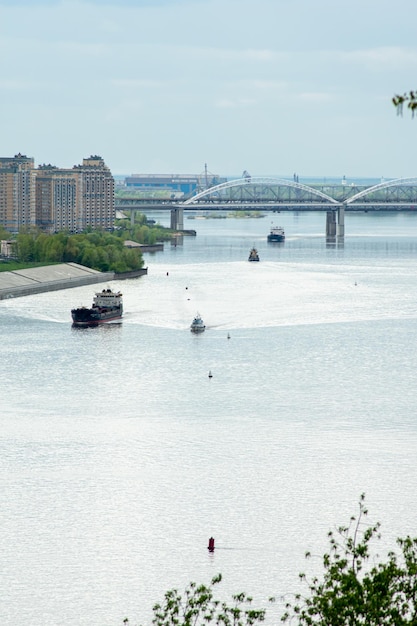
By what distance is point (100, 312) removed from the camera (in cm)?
5247

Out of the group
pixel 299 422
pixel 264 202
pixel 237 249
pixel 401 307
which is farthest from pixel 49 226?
pixel 299 422

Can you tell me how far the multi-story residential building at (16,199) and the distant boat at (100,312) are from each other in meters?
57.8

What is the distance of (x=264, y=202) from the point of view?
148875 millimetres

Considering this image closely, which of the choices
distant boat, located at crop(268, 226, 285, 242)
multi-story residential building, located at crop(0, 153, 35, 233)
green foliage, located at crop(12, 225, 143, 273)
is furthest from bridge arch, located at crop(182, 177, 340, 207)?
green foliage, located at crop(12, 225, 143, 273)

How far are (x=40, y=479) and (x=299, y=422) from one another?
24.2 ft

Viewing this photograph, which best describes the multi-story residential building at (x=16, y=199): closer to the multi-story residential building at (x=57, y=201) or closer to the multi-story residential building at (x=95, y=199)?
the multi-story residential building at (x=57, y=201)

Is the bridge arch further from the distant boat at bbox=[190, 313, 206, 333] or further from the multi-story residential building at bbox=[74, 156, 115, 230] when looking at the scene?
the distant boat at bbox=[190, 313, 206, 333]

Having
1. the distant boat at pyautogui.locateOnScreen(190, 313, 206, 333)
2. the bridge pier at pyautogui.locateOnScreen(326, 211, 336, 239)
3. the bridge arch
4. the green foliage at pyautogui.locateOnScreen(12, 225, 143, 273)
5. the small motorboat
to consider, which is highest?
the bridge arch

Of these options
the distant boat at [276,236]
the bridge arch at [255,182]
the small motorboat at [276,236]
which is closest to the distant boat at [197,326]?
the small motorboat at [276,236]

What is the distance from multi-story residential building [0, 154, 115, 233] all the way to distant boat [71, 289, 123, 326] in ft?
187

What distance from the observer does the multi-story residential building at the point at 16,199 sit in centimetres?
11181

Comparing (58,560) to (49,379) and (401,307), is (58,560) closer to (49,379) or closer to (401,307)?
(49,379)

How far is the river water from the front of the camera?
20.9 meters

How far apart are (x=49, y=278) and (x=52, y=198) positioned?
1804 inches
